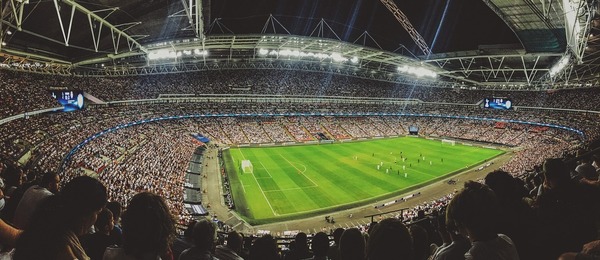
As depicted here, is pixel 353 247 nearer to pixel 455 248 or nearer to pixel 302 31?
pixel 455 248

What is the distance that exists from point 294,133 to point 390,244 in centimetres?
6178

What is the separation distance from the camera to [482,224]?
2.91 meters

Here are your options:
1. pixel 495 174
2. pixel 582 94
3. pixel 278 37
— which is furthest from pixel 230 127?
pixel 582 94

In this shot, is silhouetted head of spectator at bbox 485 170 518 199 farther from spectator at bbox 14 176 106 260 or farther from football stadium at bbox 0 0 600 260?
spectator at bbox 14 176 106 260

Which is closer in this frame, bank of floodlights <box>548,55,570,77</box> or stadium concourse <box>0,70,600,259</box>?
stadium concourse <box>0,70,600,259</box>

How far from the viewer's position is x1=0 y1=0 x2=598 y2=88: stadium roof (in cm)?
2650

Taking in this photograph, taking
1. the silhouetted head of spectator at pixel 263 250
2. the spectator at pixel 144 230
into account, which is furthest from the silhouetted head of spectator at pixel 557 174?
the spectator at pixel 144 230

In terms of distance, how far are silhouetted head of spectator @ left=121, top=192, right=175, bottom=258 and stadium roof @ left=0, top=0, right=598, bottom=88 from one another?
24542 mm

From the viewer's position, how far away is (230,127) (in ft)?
205

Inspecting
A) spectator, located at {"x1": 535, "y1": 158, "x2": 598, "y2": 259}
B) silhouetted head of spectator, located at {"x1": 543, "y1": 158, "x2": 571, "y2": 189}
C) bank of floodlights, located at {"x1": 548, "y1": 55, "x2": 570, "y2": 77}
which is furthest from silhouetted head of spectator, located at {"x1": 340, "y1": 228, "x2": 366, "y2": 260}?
bank of floodlights, located at {"x1": 548, "y1": 55, "x2": 570, "y2": 77}

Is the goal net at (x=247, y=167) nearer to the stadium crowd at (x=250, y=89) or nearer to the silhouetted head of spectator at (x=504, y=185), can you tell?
the stadium crowd at (x=250, y=89)

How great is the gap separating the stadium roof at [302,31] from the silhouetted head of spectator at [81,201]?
78.8ft

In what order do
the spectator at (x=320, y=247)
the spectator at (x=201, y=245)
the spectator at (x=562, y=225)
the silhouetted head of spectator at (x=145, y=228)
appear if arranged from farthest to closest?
the spectator at (x=320, y=247)
the spectator at (x=201, y=245)
the spectator at (x=562, y=225)
the silhouetted head of spectator at (x=145, y=228)

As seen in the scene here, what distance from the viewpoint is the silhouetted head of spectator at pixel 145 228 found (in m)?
2.69
